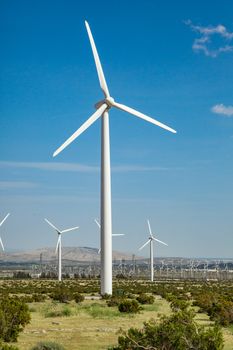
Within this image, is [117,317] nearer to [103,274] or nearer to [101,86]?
[103,274]

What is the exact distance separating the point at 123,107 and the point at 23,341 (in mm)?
33669

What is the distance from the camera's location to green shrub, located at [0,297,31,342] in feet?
76.9

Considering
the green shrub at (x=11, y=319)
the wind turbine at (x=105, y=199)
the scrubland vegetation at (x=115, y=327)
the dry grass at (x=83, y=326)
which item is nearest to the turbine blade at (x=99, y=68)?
the wind turbine at (x=105, y=199)

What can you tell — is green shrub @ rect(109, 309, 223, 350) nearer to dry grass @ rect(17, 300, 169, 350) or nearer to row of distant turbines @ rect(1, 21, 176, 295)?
dry grass @ rect(17, 300, 169, 350)

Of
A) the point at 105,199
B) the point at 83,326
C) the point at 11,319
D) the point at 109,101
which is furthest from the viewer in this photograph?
the point at 109,101

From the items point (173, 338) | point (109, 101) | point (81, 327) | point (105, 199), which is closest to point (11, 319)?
point (81, 327)

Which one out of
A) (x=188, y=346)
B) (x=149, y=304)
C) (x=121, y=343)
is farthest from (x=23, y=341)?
(x=149, y=304)

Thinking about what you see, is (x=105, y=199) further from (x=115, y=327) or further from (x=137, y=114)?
(x=115, y=327)

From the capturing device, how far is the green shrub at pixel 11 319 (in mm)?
23445

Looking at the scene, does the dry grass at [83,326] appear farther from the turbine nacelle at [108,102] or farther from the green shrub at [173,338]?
the turbine nacelle at [108,102]

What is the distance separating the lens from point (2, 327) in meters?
23.7

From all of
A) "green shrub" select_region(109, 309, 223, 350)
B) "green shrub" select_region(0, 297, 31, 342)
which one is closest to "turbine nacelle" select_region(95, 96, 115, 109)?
"green shrub" select_region(0, 297, 31, 342)

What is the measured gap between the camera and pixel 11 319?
2497 cm

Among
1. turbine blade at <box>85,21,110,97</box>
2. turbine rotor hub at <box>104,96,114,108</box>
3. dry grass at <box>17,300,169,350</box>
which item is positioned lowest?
dry grass at <box>17,300,169,350</box>
